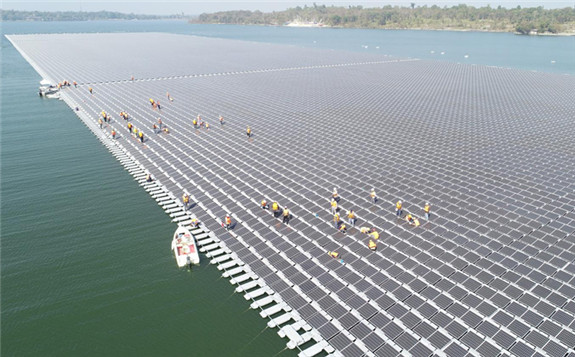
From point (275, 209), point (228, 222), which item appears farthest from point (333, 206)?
point (228, 222)

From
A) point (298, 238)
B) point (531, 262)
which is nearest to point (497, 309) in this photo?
point (531, 262)

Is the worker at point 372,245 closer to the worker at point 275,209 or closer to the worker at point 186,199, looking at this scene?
the worker at point 275,209

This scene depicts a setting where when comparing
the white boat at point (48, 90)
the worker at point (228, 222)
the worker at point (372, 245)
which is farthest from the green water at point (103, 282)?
the white boat at point (48, 90)

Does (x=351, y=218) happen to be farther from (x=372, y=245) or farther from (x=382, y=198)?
(x=382, y=198)

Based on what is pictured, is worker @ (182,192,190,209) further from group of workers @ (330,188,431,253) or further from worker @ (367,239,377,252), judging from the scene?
worker @ (367,239,377,252)

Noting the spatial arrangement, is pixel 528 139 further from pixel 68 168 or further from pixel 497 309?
pixel 68 168

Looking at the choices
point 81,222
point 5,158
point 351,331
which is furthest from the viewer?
point 5,158

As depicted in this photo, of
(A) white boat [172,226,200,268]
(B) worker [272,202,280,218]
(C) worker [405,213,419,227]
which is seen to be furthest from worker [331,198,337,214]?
(A) white boat [172,226,200,268]
